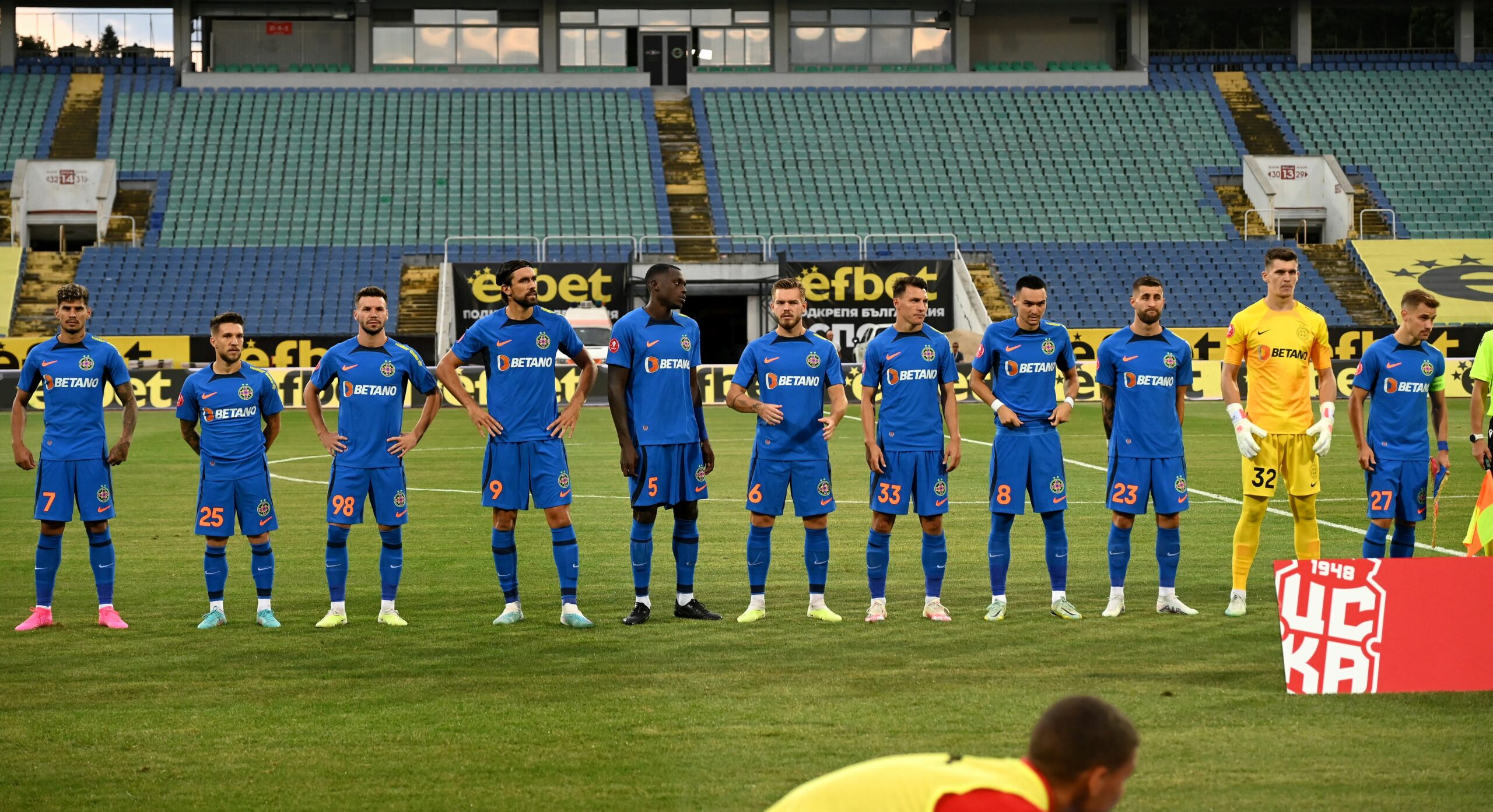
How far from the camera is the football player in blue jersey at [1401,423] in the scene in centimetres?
904

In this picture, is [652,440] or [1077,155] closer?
[652,440]

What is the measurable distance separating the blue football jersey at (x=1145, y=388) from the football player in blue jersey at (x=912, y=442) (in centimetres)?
105

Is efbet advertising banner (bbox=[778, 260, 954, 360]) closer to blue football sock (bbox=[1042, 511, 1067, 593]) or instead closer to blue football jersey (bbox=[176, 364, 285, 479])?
blue football sock (bbox=[1042, 511, 1067, 593])

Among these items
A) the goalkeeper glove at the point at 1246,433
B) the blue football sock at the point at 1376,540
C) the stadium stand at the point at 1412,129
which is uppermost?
the stadium stand at the point at 1412,129

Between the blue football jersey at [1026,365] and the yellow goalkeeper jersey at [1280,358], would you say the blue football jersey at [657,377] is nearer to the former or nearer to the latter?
the blue football jersey at [1026,365]

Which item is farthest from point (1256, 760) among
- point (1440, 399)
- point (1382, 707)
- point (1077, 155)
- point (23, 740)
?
point (1077, 155)

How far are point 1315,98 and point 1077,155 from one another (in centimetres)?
890

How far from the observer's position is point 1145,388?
9273mm

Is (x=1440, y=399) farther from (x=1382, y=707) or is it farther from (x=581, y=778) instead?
(x=581, y=778)

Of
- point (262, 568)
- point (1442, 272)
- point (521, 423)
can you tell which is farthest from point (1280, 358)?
point (1442, 272)

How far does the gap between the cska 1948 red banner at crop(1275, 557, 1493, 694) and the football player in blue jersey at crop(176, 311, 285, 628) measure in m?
5.69

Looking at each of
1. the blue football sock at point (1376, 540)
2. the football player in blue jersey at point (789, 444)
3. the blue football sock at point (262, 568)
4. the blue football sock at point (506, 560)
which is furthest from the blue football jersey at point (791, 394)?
the blue football sock at point (1376, 540)

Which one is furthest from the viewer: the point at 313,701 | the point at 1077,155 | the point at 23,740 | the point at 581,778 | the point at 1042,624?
the point at 1077,155

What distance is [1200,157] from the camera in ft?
148
